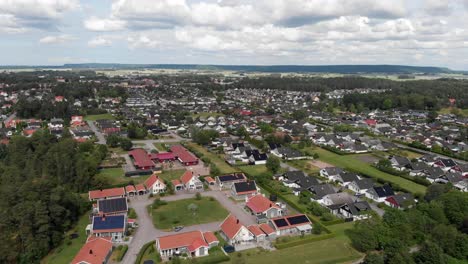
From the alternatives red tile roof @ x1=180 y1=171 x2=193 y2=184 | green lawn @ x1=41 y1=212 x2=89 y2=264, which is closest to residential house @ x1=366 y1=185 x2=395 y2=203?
red tile roof @ x1=180 y1=171 x2=193 y2=184

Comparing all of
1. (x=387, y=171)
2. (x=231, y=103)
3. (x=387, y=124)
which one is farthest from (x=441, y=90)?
(x=387, y=171)

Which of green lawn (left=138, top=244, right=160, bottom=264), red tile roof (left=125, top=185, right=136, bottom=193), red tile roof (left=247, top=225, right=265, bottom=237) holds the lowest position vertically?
green lawn (left=138, top=244, right=160, bottom=264)

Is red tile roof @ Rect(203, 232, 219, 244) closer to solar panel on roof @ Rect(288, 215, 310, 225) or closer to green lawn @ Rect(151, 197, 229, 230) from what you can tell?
green lawn @ Rect(151, 197, 229, 230)

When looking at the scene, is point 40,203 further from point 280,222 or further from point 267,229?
point 280,222

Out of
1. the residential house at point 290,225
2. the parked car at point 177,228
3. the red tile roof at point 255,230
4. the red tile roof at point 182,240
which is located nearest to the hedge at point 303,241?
the residential house at point 290,225

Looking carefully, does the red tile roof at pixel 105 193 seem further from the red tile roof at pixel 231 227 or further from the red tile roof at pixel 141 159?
the red tile roof at pixel 231 227

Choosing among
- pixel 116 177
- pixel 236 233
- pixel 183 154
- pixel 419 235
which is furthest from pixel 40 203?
pixel 419 235
